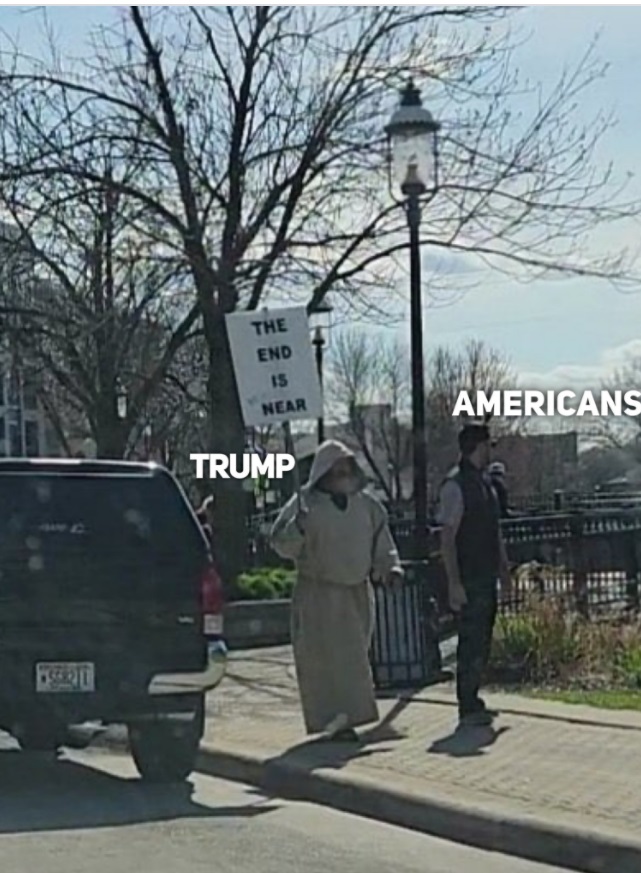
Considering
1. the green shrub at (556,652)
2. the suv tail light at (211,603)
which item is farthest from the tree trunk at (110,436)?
the suv tail light at (211,603)

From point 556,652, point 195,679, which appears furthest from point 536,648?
point 195,679

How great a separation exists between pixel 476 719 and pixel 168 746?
2142 mm

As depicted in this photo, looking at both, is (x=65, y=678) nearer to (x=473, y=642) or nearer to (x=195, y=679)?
(x=195, y=679)

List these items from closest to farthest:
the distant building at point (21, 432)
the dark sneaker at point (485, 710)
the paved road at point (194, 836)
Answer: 1. the paved road at point (194, 836)
2. the dark sneaker at point (485, 710)
3. the distant building at point (21, 432)

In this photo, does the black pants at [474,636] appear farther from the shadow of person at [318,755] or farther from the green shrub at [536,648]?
the green shrub at [536,648]

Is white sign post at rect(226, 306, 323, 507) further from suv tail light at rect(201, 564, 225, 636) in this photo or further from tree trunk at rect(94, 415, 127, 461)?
tree trunk at rect(94, 415, 127, 461)

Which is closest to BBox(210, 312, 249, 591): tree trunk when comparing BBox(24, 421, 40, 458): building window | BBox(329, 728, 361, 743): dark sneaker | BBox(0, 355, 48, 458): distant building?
BBox(329, 728, 361, 743): dark sneaker

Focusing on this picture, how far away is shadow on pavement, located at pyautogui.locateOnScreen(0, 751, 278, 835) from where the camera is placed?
32.7ft

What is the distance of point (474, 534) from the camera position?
40.8 feet

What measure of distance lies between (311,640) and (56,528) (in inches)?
75.2

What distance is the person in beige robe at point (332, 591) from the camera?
471 inches

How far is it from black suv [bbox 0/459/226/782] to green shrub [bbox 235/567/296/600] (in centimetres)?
983

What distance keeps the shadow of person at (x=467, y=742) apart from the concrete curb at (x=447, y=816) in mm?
899

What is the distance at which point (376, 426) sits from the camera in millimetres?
64312
